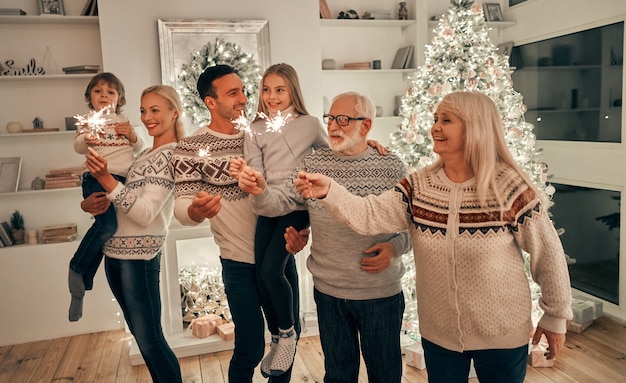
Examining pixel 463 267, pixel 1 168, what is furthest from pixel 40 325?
pixel 463 267

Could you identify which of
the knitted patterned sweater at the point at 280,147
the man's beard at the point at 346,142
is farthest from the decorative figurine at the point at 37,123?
the man's beard at the point at 346,142

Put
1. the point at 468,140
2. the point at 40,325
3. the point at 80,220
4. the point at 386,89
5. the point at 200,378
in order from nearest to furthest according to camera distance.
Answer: the point at 468,140 < the point at 200,378 < the point at 40,325 < the point at 80,220 < the point at 386,89

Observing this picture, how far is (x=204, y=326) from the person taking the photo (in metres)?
3.82

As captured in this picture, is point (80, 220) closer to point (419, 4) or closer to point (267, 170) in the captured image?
point (267, 170)

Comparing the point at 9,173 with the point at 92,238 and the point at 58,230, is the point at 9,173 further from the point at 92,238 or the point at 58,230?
the point at 92,238

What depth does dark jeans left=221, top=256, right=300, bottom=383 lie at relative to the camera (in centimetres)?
222

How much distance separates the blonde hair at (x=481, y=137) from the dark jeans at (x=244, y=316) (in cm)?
101

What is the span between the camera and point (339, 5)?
208 inches

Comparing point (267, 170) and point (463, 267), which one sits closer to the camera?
point (463, 267)

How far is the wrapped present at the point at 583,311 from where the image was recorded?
3.97 m

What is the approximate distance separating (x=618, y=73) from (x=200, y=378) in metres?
3.92

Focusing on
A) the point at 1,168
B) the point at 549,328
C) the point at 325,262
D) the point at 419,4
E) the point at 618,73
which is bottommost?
the point at 549,328

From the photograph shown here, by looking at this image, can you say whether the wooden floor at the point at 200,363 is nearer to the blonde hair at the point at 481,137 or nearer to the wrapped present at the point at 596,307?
the wrapped present at the point at 596,307

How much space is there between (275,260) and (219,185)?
39cm
